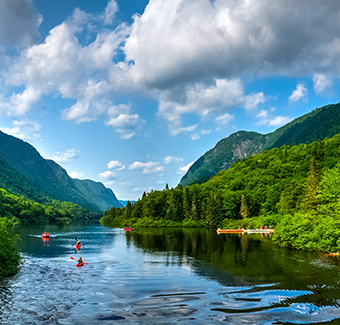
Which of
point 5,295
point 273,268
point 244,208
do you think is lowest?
point 273,268

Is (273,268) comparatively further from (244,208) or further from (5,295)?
(244,208)

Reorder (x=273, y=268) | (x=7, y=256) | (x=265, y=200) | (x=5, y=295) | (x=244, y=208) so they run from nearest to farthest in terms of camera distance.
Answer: (x=5, y=295) → (x=7, y=256) → (x=273, y=268) → (x=244, y=208) → (x=265, y=200)

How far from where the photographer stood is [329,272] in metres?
A: 34.0

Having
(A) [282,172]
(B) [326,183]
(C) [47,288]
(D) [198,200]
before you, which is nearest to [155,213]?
(D) [198,200]

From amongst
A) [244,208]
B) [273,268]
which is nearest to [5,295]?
[273,268]

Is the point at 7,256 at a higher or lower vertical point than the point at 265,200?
lower

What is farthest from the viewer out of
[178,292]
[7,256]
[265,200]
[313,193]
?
[265,200]

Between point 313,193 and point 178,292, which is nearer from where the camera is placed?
point 178,292

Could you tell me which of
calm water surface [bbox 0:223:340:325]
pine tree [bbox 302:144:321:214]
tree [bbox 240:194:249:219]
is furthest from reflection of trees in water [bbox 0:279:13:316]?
tree [bbox 240:194:249:219]

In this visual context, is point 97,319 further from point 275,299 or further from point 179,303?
point 275,299

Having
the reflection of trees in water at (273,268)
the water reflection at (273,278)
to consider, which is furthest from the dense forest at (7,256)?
the reflection of trees in water at (273,268)

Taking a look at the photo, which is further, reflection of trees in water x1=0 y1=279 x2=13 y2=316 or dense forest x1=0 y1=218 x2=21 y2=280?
dense forest x1=0 y1=218 x2=21 y2=280

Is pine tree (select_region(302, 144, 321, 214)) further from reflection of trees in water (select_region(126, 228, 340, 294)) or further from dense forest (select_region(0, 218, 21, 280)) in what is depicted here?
dense forest (select_region(0, 218, 21, 280))

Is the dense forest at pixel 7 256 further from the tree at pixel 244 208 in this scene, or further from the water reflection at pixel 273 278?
the tree at pixel 244 208
